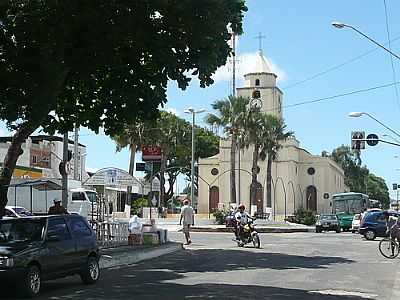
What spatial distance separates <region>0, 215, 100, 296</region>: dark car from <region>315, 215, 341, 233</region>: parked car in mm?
37705

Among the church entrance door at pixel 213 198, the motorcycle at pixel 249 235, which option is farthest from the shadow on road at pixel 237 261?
the church entrance door at pixel 213 198

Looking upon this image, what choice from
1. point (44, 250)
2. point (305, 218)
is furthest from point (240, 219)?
point (305, 218)

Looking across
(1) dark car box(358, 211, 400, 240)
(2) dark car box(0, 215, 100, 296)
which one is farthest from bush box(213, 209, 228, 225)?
(2) dark car box(0, 215, 100, 296)

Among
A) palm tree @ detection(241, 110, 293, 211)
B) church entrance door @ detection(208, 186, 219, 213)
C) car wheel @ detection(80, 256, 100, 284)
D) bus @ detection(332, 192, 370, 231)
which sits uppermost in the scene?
palm tree @ detection(241, 110, 293, 211)

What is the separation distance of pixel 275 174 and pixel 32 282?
74.1m

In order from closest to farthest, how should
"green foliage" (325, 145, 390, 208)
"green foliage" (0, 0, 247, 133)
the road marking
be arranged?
the road marking < "green foliage" (0, 0, 247, 133) < "green foliage" (325, 145, 390, 208)

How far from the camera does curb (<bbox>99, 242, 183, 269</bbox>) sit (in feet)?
67.5

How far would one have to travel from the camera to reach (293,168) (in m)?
87.2

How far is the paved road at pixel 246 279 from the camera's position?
13852 mm

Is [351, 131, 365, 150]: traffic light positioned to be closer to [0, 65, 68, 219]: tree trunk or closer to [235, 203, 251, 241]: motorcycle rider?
[235, 203, 251, 241]: motorcycle rider

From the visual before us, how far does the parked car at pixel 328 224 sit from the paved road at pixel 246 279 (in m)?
26.4

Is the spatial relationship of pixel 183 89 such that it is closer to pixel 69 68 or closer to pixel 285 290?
pixel 69 68

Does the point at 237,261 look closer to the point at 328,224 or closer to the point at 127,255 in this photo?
the point at 127,255

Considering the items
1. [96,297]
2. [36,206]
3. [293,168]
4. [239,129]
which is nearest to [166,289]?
[96,297]
